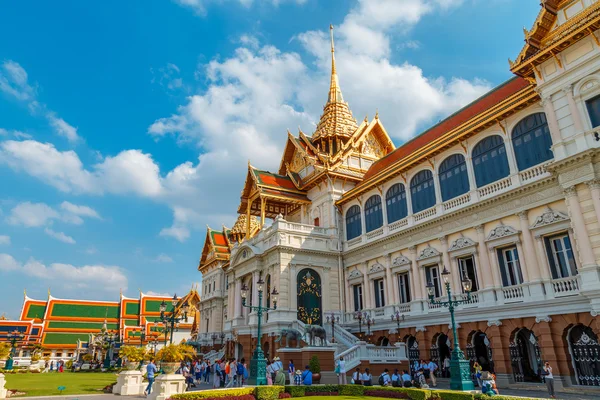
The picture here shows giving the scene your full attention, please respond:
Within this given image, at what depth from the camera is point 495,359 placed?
17891 mm

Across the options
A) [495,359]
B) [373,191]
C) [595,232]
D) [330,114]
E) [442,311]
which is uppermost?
[330,114]

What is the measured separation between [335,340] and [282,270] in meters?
5.52

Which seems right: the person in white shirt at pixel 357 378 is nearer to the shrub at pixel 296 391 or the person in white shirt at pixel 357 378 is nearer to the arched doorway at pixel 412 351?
the shrub at pixel 296 391

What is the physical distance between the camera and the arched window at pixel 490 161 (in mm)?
19686

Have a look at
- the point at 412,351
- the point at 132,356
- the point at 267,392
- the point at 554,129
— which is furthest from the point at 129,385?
the point at 554,129

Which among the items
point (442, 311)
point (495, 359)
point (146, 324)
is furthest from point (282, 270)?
point (146, 324)

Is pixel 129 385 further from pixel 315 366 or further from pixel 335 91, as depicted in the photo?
pixel 335 91

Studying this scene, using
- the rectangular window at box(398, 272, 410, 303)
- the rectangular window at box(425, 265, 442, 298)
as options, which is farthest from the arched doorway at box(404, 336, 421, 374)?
the rectangular window at box(425, 265, 442, 298)

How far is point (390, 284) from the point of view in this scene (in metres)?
24.8

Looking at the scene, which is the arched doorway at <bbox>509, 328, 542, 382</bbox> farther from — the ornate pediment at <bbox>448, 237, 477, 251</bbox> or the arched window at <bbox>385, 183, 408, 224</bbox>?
the arched window at <bbox>385, 183, 408, 224</bbox>

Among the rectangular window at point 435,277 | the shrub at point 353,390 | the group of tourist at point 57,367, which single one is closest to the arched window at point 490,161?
the rectangular window at point 435,277

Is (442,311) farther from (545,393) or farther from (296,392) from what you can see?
(296,392)

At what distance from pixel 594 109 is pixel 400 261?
12.0 metres

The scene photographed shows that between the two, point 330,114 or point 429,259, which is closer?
point 429,259
